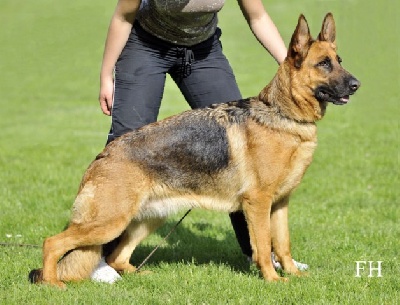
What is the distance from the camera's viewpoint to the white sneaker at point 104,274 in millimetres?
5824

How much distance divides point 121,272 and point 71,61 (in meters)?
17.9

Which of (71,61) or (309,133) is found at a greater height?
(309,133)

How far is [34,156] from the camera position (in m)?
12.3

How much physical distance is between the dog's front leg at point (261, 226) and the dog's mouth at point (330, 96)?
92 centimetres

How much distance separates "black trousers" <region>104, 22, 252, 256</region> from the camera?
618 cm

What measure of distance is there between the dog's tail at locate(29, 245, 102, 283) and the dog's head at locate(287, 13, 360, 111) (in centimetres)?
217

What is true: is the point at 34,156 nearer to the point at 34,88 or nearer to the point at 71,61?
the point at 34,88

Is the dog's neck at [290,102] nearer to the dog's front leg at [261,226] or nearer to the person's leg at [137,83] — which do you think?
the dog's front leg at [261,226]

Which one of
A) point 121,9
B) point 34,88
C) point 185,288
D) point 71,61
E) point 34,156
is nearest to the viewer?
point 185,288

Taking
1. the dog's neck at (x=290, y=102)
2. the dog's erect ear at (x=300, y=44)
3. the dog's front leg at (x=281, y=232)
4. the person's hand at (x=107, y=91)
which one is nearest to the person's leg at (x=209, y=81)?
the dog's front leg at (x=281, y=232)

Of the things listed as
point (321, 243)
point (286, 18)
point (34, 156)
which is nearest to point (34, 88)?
point (34, 156)

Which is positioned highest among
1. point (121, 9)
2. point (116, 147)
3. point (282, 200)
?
point (121, 9)

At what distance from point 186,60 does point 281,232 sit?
69.4 inches

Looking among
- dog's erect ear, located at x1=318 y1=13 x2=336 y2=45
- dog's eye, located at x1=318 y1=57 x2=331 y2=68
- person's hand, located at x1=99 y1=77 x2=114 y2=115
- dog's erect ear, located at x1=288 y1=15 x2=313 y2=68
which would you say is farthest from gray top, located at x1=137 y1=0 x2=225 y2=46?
dog's eye, located at x1=318 y1=57 x2=331 y2=68
